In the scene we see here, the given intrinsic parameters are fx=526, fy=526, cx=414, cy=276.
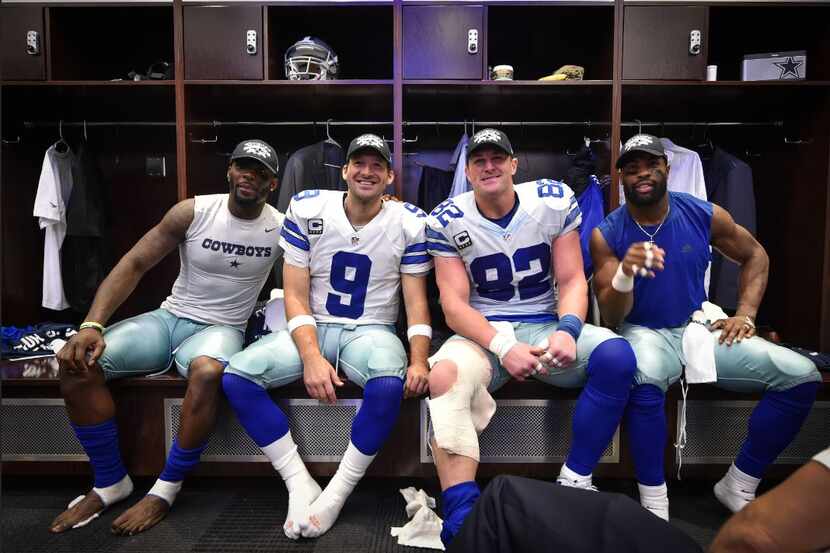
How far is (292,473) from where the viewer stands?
1721 mm

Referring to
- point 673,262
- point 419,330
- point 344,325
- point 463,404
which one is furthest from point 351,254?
point 673,262

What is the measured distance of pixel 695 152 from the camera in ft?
8.25

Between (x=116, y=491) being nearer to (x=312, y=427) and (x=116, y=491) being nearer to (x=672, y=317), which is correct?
(x=312, y=427)

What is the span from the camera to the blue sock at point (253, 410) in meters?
1.71

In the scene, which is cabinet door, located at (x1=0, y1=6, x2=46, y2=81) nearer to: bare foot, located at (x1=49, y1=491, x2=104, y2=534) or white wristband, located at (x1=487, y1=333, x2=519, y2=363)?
bare foot, located at (x1=49, y1=491, x2=104, y2=534)

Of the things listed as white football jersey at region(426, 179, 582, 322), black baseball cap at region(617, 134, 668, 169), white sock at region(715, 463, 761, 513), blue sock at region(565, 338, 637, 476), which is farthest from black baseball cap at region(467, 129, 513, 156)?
white sock at region(715, 463, 761, 513)

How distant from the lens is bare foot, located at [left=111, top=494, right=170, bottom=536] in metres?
1.64

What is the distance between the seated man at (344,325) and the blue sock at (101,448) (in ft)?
1.52

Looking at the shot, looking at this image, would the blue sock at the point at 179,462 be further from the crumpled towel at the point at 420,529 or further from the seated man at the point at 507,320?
the seated man at the point at 507,320

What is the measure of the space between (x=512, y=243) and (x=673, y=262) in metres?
0.59

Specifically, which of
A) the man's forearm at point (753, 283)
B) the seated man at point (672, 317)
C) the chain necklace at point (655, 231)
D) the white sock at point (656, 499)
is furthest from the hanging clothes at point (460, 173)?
the white sock at point (656, 499)

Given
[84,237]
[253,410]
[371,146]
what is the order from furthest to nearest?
[84,237] < [371,146] < [253,410]

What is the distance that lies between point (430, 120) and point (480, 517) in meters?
2.31

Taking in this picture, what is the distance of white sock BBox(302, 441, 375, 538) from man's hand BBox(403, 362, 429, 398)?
0.24 meters
